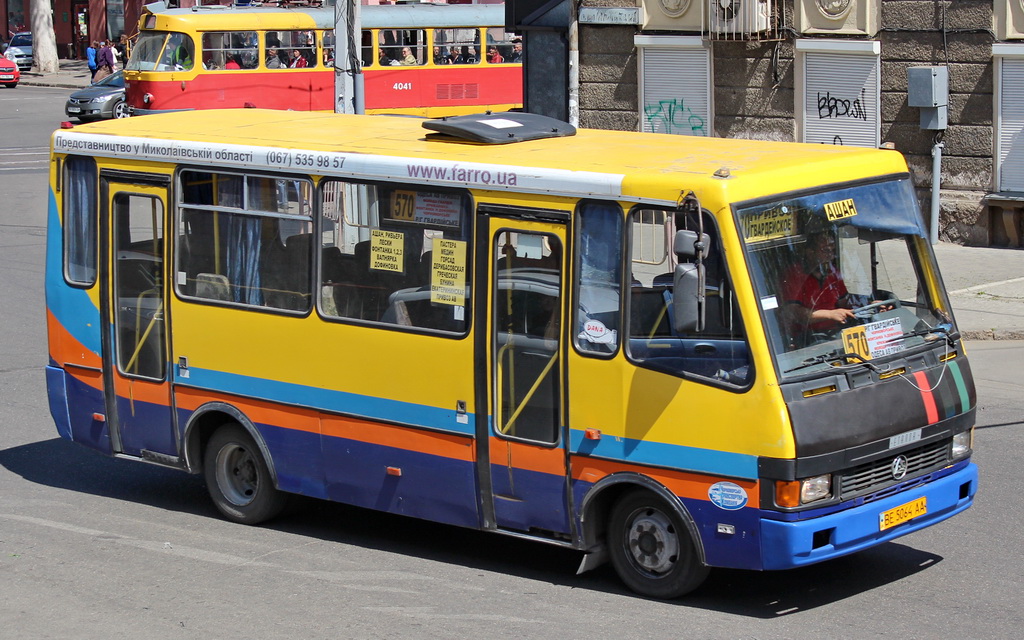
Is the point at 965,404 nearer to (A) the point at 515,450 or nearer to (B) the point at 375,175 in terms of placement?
(A) the point at 515,450

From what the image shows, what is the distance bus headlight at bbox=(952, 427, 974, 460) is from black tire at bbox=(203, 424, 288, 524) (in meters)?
4.14

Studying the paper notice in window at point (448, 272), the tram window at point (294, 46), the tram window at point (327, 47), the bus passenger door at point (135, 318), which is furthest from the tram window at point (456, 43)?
the paper notice in window at point (448, 272)

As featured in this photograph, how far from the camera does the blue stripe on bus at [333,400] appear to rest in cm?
787

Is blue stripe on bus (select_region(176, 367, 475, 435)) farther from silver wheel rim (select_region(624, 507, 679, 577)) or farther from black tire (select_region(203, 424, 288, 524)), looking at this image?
silver wheel rim (select_region(624, 507, 679, 577))

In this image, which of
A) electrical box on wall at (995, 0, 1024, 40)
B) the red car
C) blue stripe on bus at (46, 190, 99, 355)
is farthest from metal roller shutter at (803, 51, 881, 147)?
the red car

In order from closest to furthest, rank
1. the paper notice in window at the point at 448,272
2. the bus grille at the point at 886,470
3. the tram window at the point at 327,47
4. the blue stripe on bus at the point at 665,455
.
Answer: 1. the blue stripe on bus at the point at 665,455
2. the bus grille at the point at 886,470
3. the paper notice in window at the point at 448,272
4. the tram window at the point at 327,47

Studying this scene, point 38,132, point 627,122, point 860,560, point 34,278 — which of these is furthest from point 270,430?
point 38,132

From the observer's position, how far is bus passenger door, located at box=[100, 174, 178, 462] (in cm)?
Result: 923

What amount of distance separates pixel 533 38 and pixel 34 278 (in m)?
8.29

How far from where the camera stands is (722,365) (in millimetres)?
6773

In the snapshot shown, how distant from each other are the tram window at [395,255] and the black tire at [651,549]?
54.5 inches

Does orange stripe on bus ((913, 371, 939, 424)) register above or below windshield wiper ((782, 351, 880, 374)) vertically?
below

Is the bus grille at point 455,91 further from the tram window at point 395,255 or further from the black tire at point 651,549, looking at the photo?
the black tire at point 651,549

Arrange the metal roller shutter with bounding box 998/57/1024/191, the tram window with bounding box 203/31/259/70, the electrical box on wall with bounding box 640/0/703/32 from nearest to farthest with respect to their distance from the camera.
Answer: the metal roller shutter with bounding box 998/57/1024/191, the electrical box on wall with bounding box 640/0/703/32, the tram window with bounding box 203/31/259/70
